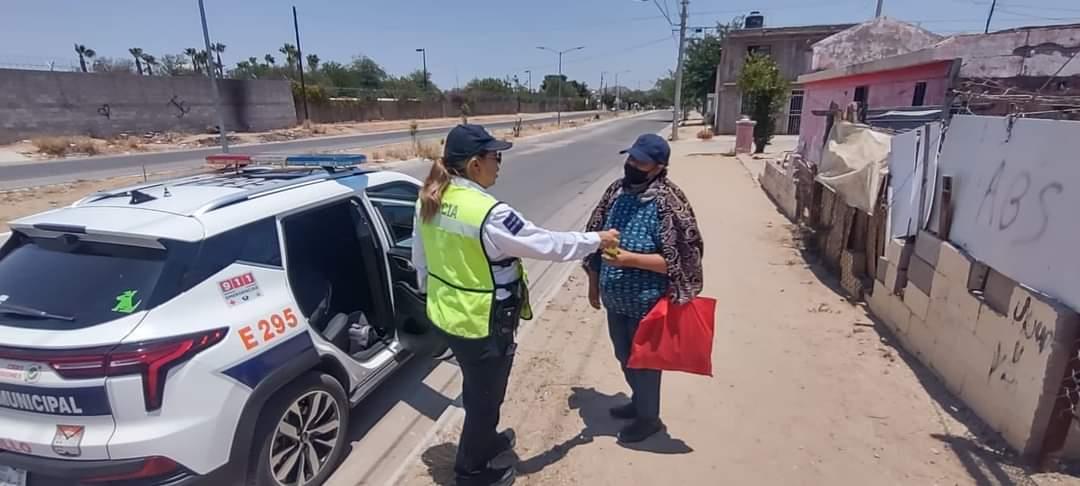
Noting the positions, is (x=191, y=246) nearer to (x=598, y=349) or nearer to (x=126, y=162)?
(x=598, y=349)

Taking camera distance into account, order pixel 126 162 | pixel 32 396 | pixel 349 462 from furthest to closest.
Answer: pixel 126 162
pixel 349 462
pixel 32 396

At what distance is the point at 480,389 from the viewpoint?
8.17 ft

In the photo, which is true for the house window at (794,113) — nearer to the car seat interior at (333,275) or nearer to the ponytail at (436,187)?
the car seat interior at (333,275)

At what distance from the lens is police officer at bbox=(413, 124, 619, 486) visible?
2180mm

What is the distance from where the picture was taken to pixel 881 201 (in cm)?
489

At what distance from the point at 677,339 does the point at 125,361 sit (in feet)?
7.62

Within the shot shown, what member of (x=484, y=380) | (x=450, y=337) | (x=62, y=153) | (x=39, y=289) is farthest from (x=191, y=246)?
(x=62, y=153)

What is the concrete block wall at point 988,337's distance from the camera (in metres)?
2.69

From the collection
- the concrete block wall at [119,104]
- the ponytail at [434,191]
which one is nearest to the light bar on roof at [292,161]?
the ponytail at [434,191]

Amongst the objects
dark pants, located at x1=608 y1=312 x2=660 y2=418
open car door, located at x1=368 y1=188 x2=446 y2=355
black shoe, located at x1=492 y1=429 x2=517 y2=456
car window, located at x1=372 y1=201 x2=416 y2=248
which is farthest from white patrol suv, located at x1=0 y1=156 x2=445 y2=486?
dark pants, located at x1=608 y1=312 x2=660 y2=418

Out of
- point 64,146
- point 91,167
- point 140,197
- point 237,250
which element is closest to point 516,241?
point 237,250

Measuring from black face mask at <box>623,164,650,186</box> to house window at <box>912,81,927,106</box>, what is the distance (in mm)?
8493

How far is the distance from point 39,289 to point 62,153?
1108 inches

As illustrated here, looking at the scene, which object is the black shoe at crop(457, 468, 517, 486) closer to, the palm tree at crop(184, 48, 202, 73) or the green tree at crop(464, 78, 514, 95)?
the palm tree at crop(184, 48, 202, 73)
